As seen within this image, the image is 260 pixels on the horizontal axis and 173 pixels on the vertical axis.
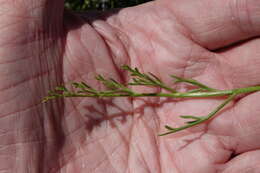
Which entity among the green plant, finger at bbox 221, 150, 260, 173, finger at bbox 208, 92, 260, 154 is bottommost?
finger at bbox 221, 150, 260, 173

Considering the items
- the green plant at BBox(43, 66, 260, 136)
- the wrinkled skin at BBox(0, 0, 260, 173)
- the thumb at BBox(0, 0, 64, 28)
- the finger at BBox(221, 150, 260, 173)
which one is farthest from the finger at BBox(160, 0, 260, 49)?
the thumb at BBox(0, 0, 64, 28)

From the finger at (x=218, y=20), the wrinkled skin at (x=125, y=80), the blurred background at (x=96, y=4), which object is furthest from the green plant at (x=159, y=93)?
the blurred background at (x=96, y=4)

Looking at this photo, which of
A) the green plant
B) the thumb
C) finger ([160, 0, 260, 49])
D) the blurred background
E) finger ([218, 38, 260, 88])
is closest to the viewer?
the thumb

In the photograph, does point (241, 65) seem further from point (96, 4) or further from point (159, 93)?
point (96, 4)

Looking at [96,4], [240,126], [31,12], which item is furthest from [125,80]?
[96,4]

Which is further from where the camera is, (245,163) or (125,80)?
(125,80)

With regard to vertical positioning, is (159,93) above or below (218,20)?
below

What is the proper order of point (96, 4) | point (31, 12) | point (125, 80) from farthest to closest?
point (96, 4)
point (125, 80)
point (31, 12)

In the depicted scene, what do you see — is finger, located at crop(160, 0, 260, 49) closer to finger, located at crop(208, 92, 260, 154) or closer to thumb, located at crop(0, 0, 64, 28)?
finger, located at crop(208, 92, 260, 154)

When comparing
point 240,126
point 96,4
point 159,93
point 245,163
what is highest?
point 96,4
